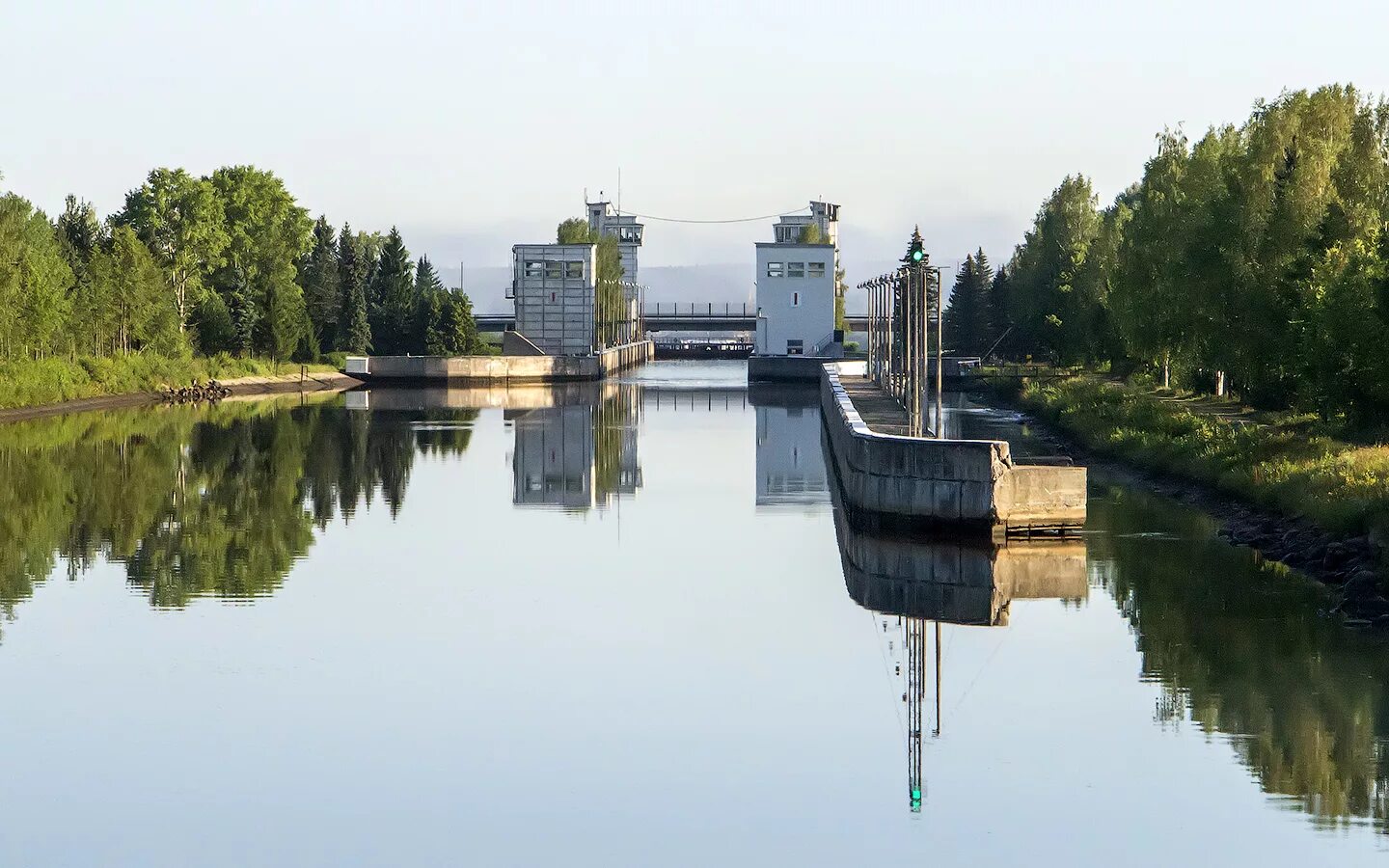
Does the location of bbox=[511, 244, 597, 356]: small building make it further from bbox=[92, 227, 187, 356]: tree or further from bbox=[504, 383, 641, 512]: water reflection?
bbox=[92, 227, 187, 356]: tree

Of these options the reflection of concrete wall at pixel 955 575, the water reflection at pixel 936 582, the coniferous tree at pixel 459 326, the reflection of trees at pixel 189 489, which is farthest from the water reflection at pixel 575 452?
the coniferous tree at pixel 459 326

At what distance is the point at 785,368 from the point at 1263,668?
80.6m

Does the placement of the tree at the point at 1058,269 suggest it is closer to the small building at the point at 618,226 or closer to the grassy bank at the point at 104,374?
the grassy bank at the point at 104,374

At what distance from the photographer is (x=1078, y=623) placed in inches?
930

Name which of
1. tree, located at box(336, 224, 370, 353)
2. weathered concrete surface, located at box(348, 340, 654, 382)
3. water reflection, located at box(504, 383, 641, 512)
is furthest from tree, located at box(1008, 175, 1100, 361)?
tree, located at box(336, 224, 370, 353)

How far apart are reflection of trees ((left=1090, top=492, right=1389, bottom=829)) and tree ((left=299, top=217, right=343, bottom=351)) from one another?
78.8 m

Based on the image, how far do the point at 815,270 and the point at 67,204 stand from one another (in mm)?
40989

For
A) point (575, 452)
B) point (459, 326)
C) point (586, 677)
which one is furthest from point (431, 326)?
point (586, 677)

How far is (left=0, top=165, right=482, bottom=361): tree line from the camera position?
7588cm

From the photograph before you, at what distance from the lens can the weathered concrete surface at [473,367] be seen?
3962 inches

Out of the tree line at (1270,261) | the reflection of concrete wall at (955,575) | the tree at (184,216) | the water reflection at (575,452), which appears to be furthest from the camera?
the tree at (184,216)

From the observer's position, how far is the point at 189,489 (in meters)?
39.5

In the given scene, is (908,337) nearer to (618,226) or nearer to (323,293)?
(323,293)

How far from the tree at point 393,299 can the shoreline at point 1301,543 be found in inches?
2725
